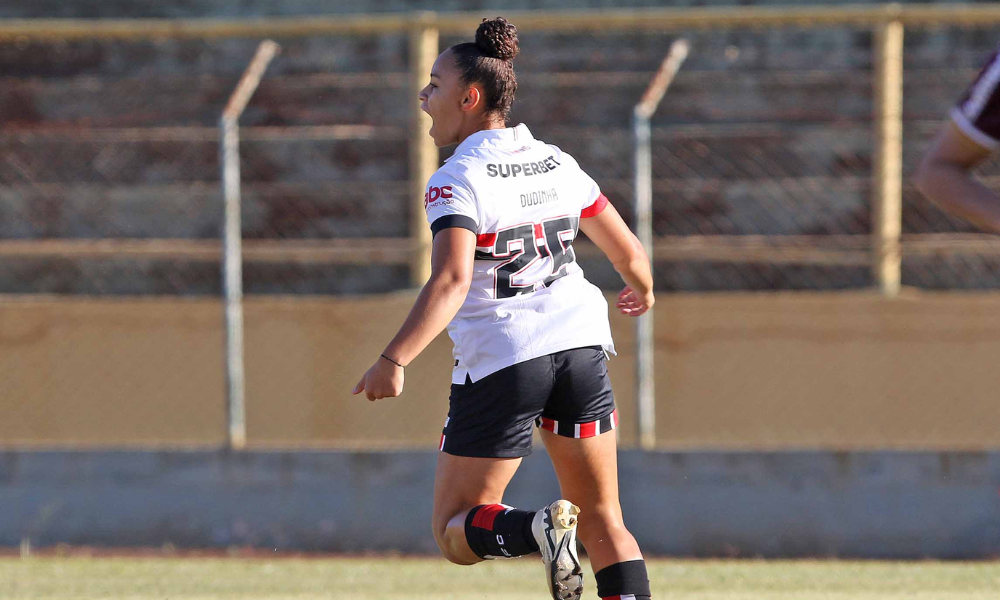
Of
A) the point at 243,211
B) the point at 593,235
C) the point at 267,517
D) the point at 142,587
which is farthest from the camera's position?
the point at 243,211

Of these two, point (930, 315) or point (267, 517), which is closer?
point (267, 517)

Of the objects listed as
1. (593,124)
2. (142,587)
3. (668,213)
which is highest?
(593,124)

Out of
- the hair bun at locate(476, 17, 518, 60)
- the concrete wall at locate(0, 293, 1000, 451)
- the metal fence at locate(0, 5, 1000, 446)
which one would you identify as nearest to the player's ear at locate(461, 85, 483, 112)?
the hair bun at locate(476, 17, 518, 60)

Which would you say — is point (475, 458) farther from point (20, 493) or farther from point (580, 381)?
point (20, 493)

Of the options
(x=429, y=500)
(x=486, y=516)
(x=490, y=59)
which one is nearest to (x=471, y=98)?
(x=490, y=59)

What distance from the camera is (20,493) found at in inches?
268

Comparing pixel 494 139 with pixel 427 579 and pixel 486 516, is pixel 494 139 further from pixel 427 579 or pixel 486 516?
pixel 427 579

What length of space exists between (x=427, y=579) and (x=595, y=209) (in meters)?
2.71

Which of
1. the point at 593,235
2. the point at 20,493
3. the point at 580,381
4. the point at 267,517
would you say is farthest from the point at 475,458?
the point at 20,493

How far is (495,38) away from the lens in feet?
12.1

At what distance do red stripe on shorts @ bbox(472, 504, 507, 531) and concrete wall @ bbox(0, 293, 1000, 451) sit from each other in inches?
150

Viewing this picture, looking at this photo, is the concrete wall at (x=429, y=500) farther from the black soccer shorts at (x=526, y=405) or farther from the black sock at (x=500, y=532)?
the black sock at (x=500, y=532)

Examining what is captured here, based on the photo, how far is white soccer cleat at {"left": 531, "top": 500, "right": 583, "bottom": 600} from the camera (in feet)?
11.3

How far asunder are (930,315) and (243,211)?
4751 millimetres
